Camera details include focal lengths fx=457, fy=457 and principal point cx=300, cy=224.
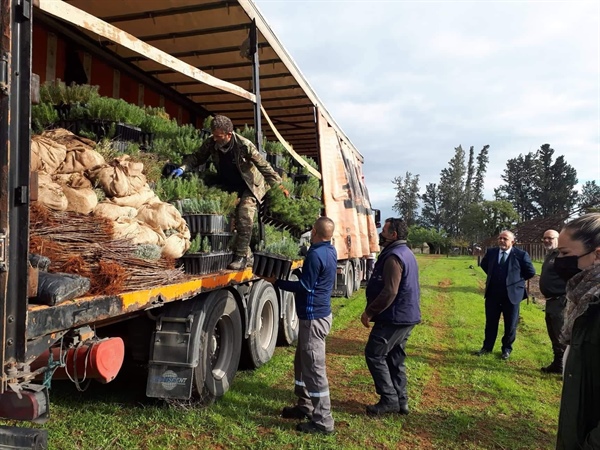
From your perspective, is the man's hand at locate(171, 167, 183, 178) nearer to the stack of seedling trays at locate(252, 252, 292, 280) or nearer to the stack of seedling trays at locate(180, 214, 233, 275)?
the stack of seedling trays at locate(180, 214, 233, 275)

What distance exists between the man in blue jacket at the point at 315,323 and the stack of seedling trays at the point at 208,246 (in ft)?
2.15

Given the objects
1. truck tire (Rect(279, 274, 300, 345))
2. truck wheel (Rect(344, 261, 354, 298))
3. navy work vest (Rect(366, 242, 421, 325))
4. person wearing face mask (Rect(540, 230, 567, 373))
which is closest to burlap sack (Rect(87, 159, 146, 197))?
navy work vest (Rect(366, 242, 421, 325))

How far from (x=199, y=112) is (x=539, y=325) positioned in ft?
27.8

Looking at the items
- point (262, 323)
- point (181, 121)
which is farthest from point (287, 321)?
point (181, 121)

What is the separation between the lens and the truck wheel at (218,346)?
4.03m

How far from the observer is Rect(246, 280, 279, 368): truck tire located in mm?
5281

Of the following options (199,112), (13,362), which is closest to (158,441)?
(13,362)

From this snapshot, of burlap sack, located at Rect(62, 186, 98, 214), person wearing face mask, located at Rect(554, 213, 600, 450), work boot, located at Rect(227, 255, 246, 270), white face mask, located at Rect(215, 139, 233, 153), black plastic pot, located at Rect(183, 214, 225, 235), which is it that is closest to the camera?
person wearing face mask, located at Rect(554, 213, 600, 450)

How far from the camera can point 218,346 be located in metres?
4.63

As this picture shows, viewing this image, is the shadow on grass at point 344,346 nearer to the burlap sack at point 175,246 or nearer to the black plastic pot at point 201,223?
the black plastic pot at point 201,223

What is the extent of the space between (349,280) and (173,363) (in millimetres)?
8295

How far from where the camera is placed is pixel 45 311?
2.29m

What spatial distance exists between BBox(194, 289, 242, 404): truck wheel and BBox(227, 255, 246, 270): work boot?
0.78 feet

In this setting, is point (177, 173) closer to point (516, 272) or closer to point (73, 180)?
point (73, 180)
